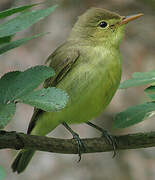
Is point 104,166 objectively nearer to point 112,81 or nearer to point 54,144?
point 112,81

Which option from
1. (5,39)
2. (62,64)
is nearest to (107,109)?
(62,64)

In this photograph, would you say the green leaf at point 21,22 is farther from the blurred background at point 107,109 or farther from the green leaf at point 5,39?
the blurred background at point 107,109

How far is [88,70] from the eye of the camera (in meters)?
2.98

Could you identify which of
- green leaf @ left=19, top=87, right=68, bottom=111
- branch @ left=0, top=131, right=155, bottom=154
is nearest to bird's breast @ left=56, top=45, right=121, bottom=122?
branch @ left=0, top=131, right=155, bottom=154

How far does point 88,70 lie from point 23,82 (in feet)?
4.33

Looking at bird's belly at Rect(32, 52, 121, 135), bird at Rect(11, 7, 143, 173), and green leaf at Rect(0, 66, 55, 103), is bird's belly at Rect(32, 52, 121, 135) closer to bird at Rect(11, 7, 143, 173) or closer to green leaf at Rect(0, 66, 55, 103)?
bird at Rect(11, 7, 143, 173)

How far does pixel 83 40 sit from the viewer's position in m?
3.39

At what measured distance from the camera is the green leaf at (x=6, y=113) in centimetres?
155

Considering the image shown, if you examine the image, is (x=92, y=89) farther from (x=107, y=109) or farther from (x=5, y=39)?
(x=107, y=109)

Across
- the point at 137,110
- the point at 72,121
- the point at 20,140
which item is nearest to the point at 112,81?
the point at 72,121

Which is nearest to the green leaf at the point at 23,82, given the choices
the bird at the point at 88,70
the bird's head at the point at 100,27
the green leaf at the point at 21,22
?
the green leaf at the point at 21,22

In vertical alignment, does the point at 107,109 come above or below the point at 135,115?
below

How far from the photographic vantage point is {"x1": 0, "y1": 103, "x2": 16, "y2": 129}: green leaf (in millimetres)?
1549

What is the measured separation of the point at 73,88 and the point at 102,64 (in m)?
0.25
